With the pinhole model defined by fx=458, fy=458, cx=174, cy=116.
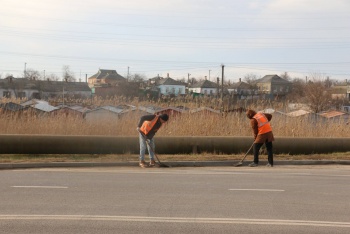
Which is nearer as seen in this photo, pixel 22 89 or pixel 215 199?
pixel 215 199

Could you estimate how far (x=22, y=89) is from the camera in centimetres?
6719

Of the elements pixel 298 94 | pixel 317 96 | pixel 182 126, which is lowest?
pixel 182 126

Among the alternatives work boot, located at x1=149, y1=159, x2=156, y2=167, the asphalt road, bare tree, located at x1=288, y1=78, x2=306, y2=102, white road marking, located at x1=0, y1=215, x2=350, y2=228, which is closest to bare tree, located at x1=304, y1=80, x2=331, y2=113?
bare tree, located at x1=288, y1=78, x2=306, y2=102

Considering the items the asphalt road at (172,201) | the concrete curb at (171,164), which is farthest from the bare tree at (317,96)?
the asphalt road at (172,201)

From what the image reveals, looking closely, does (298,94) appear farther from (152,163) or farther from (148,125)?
(148,125)

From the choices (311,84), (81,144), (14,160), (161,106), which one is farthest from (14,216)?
(311,84)

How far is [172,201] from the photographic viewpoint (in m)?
→ 7.89

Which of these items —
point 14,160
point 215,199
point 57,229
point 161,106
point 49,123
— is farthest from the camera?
point 161,106

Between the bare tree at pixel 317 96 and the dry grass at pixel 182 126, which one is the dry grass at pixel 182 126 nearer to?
the dry grass at pixel 182 126

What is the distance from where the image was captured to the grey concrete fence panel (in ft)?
49.5

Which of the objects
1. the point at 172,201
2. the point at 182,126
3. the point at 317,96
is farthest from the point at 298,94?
the point at 172,201

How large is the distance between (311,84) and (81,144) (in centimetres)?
3576

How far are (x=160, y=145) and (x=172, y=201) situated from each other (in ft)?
25.7

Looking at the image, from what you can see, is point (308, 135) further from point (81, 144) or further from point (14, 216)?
point (14, 216)
